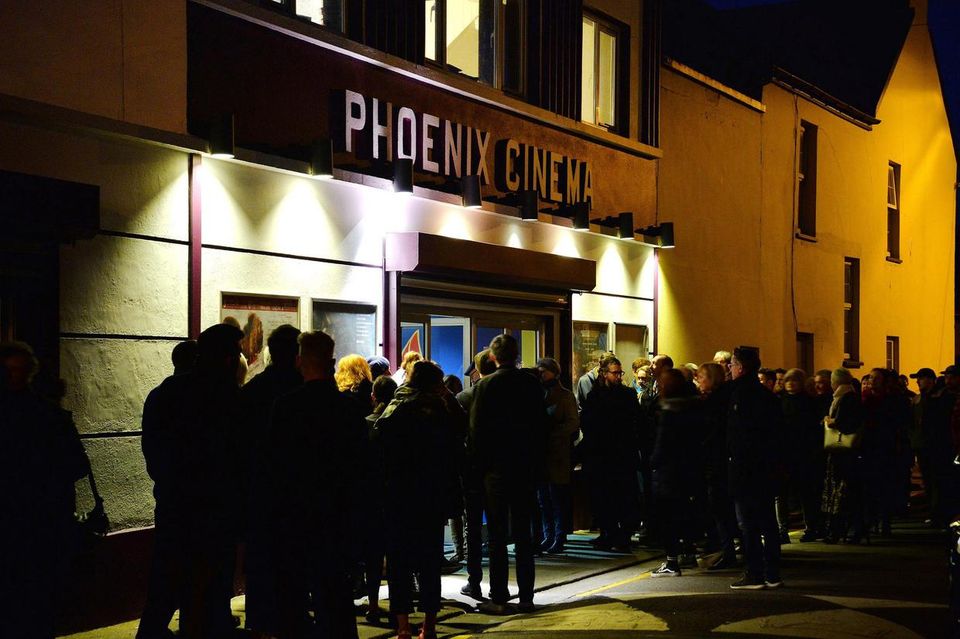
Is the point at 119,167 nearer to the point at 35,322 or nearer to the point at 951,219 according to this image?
the point at 35,322

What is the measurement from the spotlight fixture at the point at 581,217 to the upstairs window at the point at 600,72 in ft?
4.60

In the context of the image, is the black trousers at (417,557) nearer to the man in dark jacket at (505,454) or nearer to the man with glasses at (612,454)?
the man in dark jacket at (505,454)

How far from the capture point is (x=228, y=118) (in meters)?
10.6

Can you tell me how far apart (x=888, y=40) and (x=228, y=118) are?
21991 millimetres

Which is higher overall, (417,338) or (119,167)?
(119,167)

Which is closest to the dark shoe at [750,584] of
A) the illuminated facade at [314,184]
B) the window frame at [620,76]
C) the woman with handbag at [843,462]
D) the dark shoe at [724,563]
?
the dark shoe at [724,563]

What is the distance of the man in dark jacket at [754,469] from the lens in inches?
432

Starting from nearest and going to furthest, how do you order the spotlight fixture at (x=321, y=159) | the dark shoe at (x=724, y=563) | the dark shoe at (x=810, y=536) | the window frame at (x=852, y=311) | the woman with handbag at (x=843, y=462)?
the spotlight fixture at (x=321, y=159), the dark shoe at (x=724, y=563), the woman with handbag at (x=843, y=462), the dark shoe at (x=810, y=536), the window frame at (x=852, y=311)

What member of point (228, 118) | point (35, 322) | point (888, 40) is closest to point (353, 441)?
point (35, 322)

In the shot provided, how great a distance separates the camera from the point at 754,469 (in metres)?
11.1

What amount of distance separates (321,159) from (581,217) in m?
5.31

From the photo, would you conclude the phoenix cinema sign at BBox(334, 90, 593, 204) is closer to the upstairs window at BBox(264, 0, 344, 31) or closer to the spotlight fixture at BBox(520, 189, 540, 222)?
the spotlight fixture at BBox(520, 189, 540, 222)

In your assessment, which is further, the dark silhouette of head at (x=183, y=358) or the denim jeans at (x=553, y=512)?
the denim jeans at (x=553, y=512)

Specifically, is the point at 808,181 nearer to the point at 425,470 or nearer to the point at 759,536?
the point at 759,536
